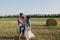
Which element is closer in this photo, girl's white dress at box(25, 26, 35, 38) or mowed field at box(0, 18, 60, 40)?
girl's white dress at box(25, 26, 35, 38)

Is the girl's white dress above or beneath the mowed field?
above

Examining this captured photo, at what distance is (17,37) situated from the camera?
46.6 ft

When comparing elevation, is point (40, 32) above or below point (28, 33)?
below

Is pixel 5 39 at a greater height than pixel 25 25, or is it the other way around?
pixel 25 25

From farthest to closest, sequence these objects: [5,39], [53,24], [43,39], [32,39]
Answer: [53,24] < [43,39] < [5,39] < [32,39]

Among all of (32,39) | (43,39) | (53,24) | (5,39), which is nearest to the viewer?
(32,39)

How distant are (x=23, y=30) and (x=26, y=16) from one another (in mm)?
913

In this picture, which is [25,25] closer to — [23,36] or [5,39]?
[23,36]

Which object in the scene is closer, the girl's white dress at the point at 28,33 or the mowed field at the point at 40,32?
the girl's white dress at the point at 28,33

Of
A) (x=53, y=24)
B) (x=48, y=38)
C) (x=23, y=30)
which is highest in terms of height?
(x=23, y=30)

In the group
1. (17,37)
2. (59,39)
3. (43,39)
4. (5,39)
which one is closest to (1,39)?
(5,39)

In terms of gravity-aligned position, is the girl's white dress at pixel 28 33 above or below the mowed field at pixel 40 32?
above

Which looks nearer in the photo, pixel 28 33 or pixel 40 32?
pixel 28 33

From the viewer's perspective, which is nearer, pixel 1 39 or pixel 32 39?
pixel 32 39
